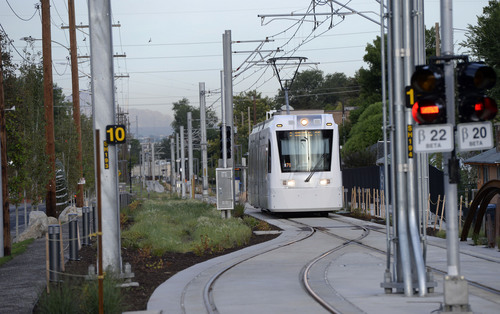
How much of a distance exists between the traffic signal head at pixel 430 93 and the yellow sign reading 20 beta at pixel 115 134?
20.1ft

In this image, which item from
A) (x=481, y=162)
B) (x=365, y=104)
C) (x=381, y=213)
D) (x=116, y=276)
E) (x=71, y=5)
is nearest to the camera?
(x=116, y=276)

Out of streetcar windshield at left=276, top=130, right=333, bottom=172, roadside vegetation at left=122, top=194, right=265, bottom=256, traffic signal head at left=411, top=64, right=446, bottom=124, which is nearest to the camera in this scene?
traffic signal head at left=411, top=64, right=446, bottom=124

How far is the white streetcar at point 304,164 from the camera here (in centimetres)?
2861

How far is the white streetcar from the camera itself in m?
28.6

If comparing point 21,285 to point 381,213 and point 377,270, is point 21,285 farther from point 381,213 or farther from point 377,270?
point 381,213

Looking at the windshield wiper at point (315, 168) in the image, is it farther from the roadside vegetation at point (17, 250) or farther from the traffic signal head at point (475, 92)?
the traffic signal head at point (475, 92)

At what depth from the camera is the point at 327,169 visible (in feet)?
94.1

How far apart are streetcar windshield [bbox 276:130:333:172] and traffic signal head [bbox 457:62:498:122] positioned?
1966cm

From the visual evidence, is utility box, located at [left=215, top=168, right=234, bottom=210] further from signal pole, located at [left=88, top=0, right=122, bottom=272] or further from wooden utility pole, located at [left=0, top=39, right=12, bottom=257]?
signal pole, located at [left=88, top=0, right=122, bottom=272]

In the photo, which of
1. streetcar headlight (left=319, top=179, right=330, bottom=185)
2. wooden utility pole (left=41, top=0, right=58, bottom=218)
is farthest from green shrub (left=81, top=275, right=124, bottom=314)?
wooden utility pole (left=41, top=0, right=58, bottom=218)

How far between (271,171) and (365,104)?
48.7 meters

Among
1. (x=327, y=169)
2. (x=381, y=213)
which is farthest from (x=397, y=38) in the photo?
(x=381, y=213)

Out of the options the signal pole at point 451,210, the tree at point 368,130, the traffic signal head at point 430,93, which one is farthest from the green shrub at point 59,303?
the tree at point 368,130

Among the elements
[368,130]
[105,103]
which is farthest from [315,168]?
[368,130]
